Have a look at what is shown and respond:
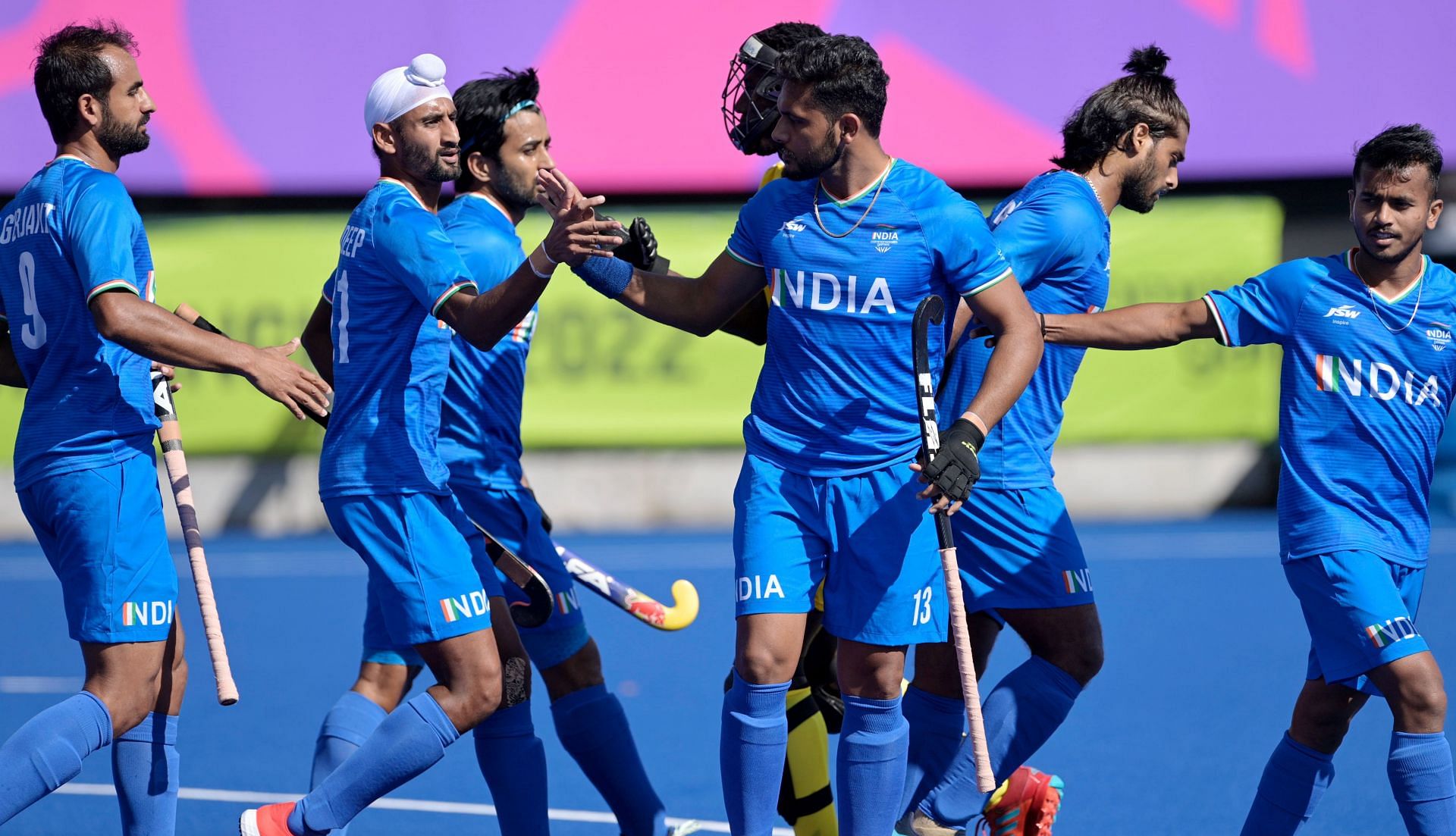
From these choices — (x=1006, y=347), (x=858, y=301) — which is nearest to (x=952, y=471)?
(x=1006, y=347)

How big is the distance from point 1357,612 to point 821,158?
66.9 inches

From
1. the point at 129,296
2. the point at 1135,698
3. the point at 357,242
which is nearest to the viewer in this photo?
the point at 129,296

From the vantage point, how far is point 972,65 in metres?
11.6

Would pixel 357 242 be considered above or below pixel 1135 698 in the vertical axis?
above

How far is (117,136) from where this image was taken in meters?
3.88

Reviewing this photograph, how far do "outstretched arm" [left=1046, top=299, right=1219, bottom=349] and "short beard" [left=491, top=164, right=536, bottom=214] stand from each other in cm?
162

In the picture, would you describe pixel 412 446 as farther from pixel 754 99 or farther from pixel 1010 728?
pixel 1010 728

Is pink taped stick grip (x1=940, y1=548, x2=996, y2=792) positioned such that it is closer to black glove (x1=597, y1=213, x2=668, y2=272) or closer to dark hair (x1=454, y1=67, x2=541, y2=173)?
black glove (x1=597, y1=213, x2=668, y2=272)

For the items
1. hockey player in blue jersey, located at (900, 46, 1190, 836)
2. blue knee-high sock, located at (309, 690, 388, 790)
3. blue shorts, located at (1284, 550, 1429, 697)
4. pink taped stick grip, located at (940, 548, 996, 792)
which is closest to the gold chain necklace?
hockey player in blue jersey, located at (900, 46, 1190, 836)

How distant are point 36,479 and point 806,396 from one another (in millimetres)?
1892

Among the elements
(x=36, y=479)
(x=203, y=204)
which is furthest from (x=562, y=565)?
(x=203, y=204)

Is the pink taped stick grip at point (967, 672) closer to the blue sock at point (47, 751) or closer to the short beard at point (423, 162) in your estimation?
the short beard at point (423, 162)

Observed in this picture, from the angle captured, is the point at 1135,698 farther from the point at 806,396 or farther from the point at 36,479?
the point at 36,479

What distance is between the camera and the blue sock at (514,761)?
4.05 m
